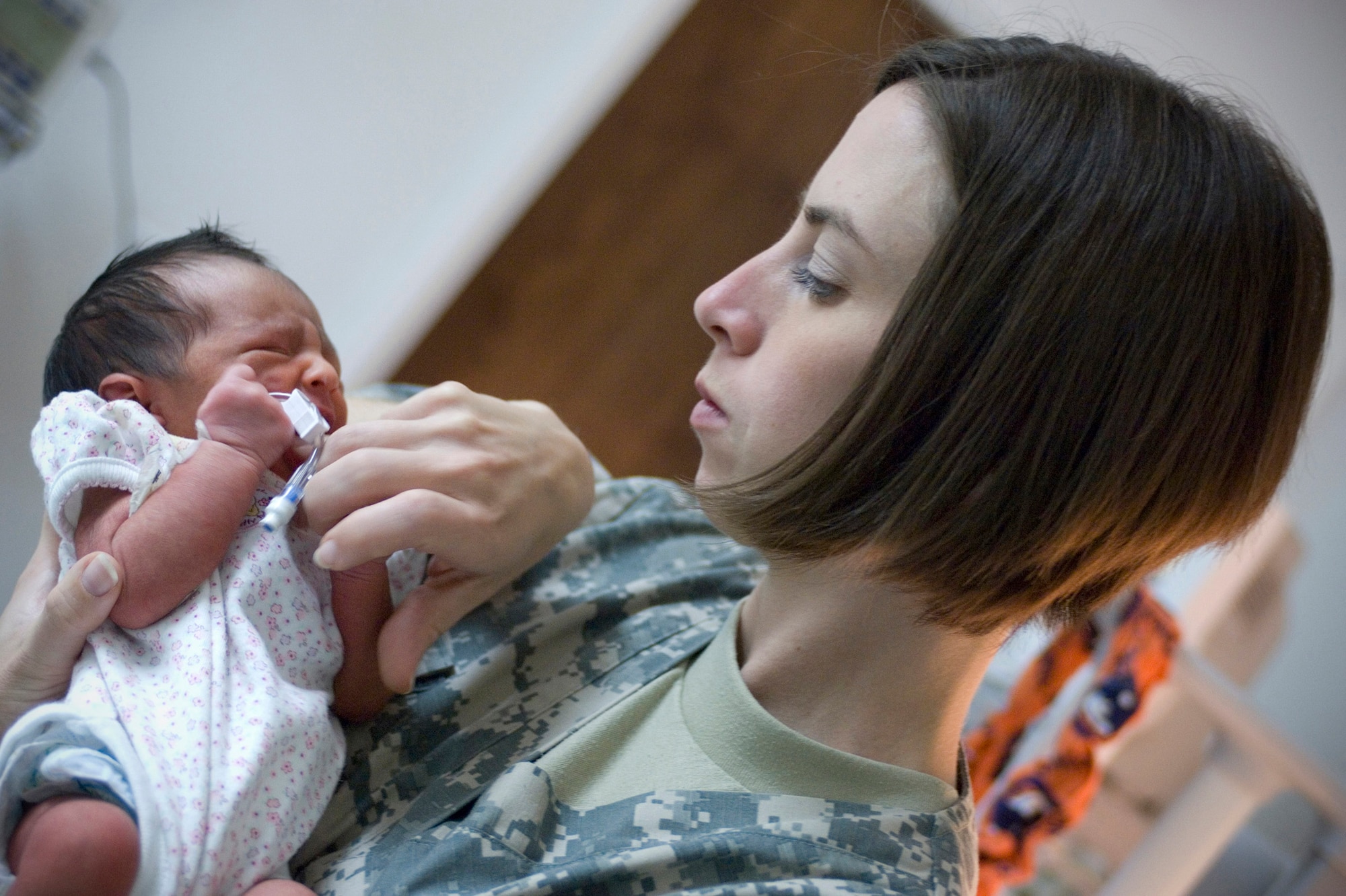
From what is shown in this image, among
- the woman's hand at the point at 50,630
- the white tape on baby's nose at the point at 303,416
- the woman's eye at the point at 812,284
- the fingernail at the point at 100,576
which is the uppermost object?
the woman's eye at the point at 812,284

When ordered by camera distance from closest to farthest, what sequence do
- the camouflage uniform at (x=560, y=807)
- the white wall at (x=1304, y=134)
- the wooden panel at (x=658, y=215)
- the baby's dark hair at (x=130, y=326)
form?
the camouflage uniform at (x=560, y=807) → the baby's dark hair at (x=130, y=326) → the wooden panel at (x=658, y=215) → the white wall at (x=1304, y=134)

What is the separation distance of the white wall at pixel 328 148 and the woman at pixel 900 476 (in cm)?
87

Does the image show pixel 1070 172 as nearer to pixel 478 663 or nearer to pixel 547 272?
pixel 478 663

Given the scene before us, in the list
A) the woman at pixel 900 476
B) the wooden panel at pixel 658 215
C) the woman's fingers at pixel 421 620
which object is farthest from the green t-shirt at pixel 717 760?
the wooden panel at pixel 658 215

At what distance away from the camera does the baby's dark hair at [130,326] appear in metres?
0.90

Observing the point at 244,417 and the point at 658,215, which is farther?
the point at 658,215

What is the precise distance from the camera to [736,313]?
0.86 metres

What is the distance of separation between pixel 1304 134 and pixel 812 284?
7.10ft

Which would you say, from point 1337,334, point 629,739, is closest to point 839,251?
point 629,739

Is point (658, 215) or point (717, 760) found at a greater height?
point (658, 215)

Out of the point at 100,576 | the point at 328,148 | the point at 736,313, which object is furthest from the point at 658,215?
the point at 100,576

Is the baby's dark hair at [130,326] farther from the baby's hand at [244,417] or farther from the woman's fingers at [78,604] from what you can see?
the woman's fingers at [78,604]

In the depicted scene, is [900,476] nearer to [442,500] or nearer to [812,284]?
[812,284]

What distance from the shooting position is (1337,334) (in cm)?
265
